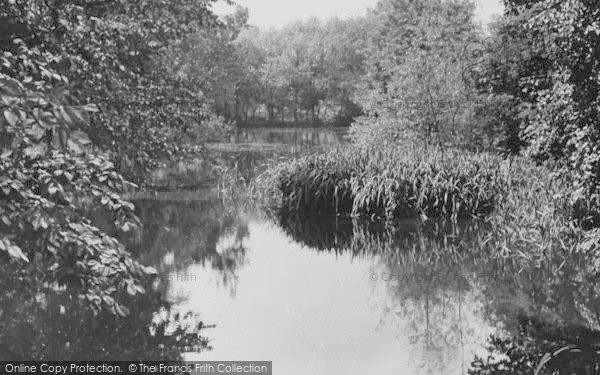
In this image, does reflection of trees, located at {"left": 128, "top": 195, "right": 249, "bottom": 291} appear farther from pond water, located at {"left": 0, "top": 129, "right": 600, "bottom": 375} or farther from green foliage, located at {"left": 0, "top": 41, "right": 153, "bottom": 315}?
green foliage, located at {"left": 0, "top": 41, "right": 153, "bottom": 315}

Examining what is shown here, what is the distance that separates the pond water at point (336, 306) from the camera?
7137 millimetres

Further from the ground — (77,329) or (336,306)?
(77,329)

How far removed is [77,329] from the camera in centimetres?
746

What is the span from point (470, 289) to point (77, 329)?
5.02 m

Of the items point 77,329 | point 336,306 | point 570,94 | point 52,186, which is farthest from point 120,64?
point 336,306

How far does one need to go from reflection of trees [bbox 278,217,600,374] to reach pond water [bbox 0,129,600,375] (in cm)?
2

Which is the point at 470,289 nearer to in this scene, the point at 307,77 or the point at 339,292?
the point at 339,292

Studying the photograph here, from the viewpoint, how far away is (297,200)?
658 inches

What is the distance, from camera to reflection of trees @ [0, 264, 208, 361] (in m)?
6.79

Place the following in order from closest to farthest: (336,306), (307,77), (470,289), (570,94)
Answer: (570,94), (336,306), (470,289), (307,77)

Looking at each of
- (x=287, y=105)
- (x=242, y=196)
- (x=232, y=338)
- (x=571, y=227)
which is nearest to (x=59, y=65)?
(x=232, y=338)

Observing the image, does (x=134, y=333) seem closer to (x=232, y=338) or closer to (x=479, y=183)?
(x=232, y=338)

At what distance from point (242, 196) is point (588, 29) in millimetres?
13309

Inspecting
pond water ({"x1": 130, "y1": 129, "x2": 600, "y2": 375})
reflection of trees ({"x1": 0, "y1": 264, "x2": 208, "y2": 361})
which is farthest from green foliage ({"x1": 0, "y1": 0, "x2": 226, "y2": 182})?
reflection of trees ({"x1": 0, "y1": 264, "x2": 208, "y2": 361})
